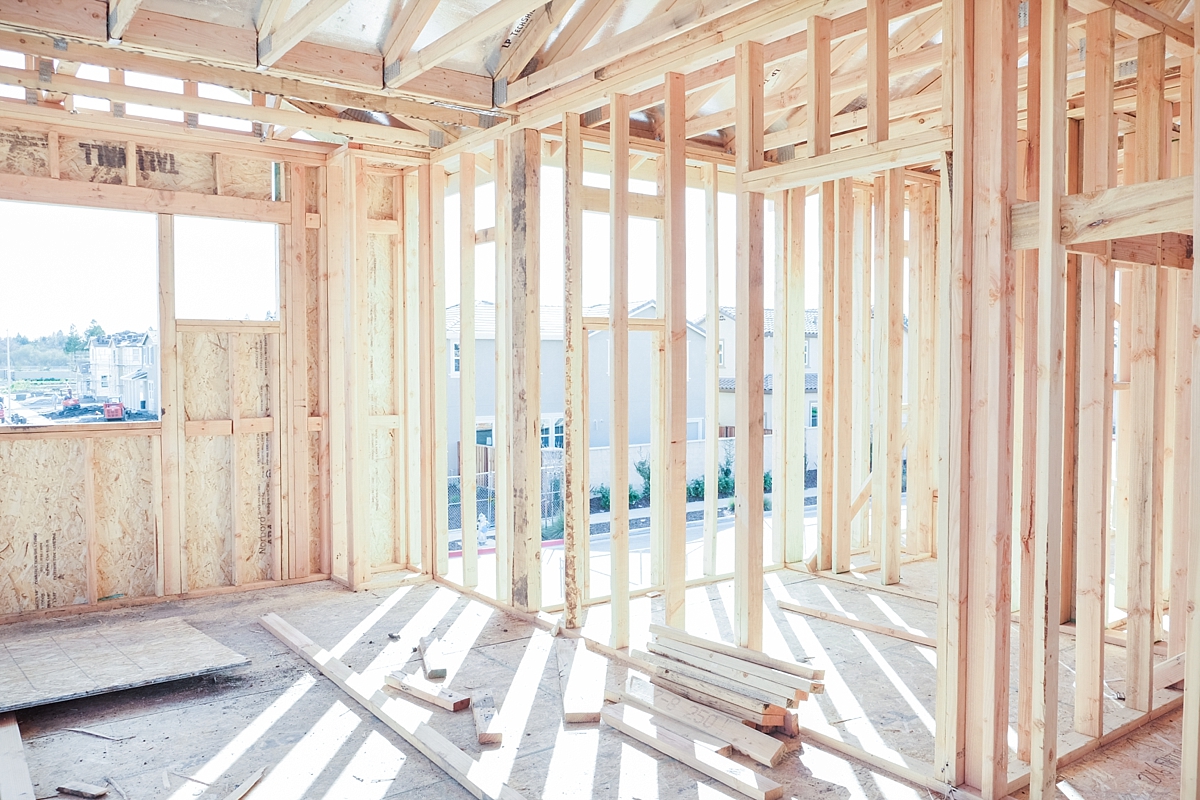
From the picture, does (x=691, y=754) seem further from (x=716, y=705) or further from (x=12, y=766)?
(x=12, y=766)

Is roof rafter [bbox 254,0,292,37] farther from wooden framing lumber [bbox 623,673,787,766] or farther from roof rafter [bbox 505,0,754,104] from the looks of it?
wooden framing lumber [bbox 623,673,787,766]

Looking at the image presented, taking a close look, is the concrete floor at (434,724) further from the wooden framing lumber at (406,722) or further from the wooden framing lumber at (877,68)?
the wooden framing lumber at (877,68)

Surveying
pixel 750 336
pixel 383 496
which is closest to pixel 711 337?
pixel 750 336

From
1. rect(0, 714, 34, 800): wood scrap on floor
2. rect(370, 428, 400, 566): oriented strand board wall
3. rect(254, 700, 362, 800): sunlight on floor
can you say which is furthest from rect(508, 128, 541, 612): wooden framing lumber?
rect(0, 714, 34, 800): wood scrap on floor

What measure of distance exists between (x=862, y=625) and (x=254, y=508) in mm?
4761

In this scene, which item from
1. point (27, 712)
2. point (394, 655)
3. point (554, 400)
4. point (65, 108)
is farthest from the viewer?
point (554, 400)

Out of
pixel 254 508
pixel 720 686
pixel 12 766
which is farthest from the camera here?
pixel 254 508

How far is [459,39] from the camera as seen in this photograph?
4316 millimetres

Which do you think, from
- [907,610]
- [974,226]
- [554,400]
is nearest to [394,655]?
[907,610]

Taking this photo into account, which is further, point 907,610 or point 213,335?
point 213,335

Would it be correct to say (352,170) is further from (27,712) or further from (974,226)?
(974,226)

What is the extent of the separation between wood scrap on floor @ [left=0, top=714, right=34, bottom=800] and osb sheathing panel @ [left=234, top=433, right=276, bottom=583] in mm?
2697

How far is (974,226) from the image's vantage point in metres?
3.34

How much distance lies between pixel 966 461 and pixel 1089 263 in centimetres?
112
